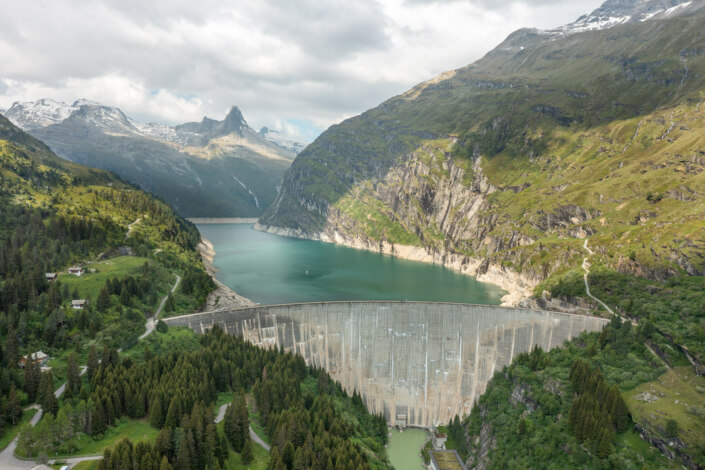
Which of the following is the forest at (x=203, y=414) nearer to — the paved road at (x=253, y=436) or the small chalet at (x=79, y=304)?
the paved road at (x=253, y=436)

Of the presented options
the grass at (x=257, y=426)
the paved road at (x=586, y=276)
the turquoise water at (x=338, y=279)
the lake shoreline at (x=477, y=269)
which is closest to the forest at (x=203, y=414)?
the grass at (x=257, y=426)

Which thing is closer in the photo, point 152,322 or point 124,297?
point 152,322

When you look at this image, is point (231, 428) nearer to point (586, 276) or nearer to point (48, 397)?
point (48, 397)

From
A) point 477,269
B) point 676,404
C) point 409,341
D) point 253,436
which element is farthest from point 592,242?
point 253,436

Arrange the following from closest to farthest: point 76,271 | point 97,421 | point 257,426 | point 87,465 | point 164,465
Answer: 1. point 164,465
2. point 87,465
3. point 97,421
4. point 257,426
5. point 76,271

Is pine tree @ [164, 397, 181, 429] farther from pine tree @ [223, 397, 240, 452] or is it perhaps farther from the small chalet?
the small chalet

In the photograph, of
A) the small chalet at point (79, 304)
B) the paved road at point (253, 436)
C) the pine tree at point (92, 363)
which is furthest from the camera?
the small chalet at point (79, 304)
